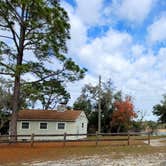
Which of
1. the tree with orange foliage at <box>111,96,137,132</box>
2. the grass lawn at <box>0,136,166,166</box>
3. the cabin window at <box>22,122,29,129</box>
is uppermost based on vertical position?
the tree with orange foliage at <box>111,96,137,132</box>

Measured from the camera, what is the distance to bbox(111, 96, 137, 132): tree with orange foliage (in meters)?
54.1

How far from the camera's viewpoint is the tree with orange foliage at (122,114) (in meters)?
54.1

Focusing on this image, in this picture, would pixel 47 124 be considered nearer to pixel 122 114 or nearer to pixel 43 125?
pixel 43 125

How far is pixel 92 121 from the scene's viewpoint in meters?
56.3

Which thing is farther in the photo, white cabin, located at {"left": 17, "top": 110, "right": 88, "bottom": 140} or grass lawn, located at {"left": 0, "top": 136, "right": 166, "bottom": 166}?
white cabin, located at {"left": 17, "top": 110, "right": 88, "bottom": 140}

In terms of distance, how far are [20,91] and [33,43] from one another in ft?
14.3

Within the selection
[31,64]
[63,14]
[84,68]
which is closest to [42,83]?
[31,64]

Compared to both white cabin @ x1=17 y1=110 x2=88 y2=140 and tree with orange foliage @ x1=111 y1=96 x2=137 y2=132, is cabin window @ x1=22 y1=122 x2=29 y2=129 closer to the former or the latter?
white cabin @ x1=17 y1=110 x2=88 y2=140

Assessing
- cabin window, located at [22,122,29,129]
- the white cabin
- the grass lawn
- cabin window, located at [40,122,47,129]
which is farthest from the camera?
cabin window, located at [22,122,29,129]

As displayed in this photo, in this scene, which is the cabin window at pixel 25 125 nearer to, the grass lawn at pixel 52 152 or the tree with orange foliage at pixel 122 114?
the grass lawn at pixel 52 152

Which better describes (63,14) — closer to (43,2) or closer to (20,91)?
(43,2)

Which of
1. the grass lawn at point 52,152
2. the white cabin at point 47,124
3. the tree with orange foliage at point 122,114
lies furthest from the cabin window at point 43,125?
the tree with orange foliage at point 122,114

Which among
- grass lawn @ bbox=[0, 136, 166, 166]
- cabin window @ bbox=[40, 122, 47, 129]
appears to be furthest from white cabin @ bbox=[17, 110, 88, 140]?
grass lawn @ bbox=[0, 136, 166, 166]

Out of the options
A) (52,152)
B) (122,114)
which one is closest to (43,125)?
(122,114)
